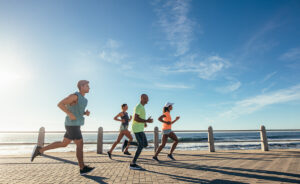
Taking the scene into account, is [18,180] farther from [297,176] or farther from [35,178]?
[297,176]

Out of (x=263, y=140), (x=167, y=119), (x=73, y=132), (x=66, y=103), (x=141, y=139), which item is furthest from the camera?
(x=263, y=140)

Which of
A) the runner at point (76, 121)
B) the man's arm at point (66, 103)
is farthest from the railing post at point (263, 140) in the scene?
the man's arm at point (66, 103)

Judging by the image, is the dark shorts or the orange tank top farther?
the orange tank top

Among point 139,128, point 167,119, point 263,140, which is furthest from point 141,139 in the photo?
point 263,140

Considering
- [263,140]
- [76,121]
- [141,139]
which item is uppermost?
[76,121]

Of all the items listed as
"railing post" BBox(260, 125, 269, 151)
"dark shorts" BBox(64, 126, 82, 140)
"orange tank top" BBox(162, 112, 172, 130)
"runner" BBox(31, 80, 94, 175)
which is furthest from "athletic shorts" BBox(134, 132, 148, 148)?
"railing post" BBox(260, 125, 269, 151)

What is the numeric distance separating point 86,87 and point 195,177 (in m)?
2.90

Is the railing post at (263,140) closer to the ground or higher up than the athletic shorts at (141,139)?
closer to the ground

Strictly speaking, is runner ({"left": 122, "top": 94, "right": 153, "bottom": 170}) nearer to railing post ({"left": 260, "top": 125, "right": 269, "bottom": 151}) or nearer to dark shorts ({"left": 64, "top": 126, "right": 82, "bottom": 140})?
dark shorts ({"left": 64, "top": 126, "right": 82, "bottom": 140})

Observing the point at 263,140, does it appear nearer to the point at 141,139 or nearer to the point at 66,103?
the point at 141,139

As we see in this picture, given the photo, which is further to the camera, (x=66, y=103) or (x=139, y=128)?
(x=139, y=128)

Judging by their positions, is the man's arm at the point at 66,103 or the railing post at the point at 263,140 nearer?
the man's arm at the point at 66,103

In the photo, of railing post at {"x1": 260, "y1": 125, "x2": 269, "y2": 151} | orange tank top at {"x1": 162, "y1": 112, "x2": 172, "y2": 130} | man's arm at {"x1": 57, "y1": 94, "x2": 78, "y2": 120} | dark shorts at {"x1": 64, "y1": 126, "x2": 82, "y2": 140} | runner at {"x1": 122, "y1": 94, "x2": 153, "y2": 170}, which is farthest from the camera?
railing post at {"x1": 260, "y1": 125, "x2": 269, "y2": 151}

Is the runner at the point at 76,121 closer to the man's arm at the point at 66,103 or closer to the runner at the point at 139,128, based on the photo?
the man's arm at the point at 66,103
